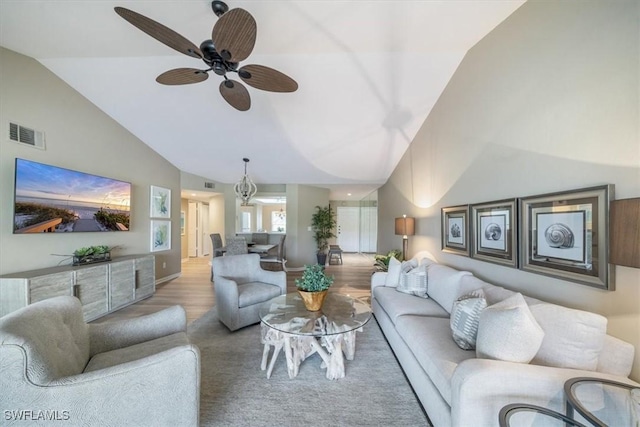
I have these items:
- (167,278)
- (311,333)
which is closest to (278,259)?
(167,278)

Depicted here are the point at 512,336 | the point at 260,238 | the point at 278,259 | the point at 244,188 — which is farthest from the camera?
the point at 260,238

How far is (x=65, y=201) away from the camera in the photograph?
10.4 ft

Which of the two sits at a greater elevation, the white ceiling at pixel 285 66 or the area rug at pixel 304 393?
the white ceiling at pixel 285 66

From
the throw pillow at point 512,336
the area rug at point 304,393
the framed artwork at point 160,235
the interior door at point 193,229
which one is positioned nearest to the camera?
the throw pillow at point 512,336

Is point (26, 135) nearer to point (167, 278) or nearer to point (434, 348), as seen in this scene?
point (167, 278)

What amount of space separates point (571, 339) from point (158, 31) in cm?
317

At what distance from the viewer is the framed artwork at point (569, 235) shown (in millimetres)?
1417

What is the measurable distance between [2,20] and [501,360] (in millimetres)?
4974

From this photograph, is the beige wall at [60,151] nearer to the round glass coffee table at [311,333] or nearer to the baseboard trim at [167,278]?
the baseboard trim at [167,278]

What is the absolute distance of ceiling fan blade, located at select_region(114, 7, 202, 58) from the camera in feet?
4.67

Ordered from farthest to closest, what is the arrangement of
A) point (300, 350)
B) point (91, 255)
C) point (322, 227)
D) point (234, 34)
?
point (322, 227)
point (91, 255)
point (300, 350)
point (234, 34)

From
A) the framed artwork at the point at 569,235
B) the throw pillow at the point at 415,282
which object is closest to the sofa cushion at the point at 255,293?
the throw pillow at the point at 415,282

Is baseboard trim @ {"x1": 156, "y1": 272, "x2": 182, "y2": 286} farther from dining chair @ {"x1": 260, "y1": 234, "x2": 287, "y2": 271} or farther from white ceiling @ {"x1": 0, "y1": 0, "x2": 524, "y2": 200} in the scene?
white ceiling @ {"x1": 0, "y1": 0, "x2": 524, "y2": 200}

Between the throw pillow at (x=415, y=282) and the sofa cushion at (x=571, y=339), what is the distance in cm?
138
